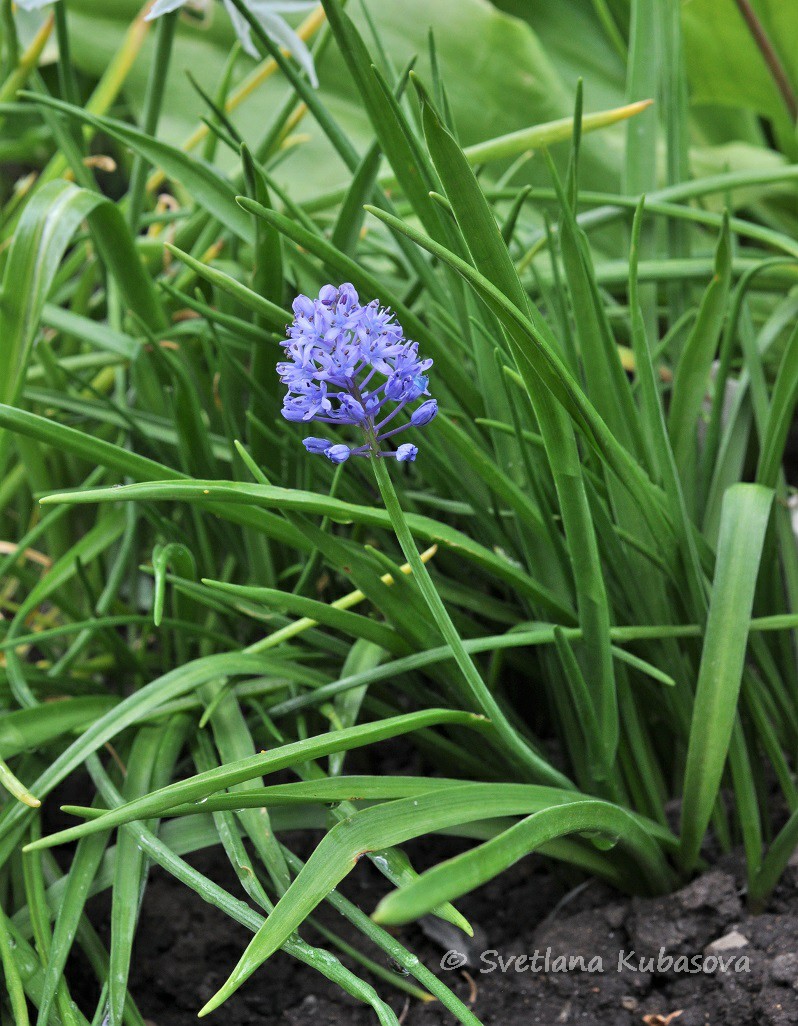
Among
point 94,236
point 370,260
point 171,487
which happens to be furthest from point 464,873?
point 370,260

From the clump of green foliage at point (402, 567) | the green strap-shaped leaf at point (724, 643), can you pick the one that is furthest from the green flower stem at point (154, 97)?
the green strap-shaped leaf at point (724, 643)

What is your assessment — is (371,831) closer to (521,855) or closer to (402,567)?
(521,855)

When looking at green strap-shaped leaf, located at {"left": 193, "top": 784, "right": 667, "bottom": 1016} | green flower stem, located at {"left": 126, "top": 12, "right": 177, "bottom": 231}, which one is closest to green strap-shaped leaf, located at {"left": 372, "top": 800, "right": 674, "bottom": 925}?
green strap-shaped leaf, located at {"left": 193, "top": 784, "right": 667, "bottom": 1016}

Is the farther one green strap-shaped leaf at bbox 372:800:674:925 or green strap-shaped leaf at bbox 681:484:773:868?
green strap-shaped leaf at bbox 681:484:773:868

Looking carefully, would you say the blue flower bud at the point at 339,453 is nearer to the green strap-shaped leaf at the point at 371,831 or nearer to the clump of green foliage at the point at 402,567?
the clump of green foliage at the point at 402,567

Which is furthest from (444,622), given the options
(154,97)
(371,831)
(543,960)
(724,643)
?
(154,97)

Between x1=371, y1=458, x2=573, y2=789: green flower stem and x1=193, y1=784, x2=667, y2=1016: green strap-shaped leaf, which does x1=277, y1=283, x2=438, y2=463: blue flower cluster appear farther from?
x1=193, y1=784, x2=667, y2=1016: green strap-shaped leaf
